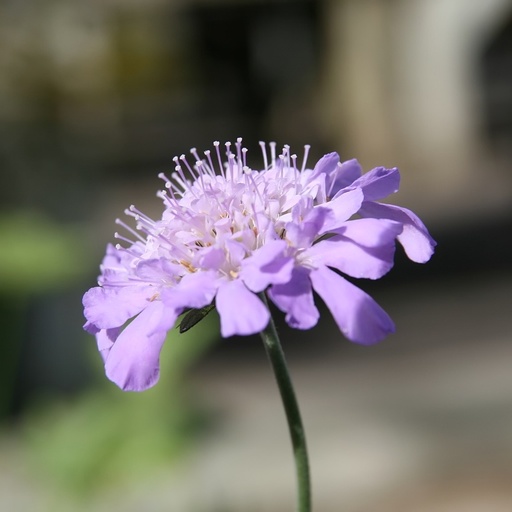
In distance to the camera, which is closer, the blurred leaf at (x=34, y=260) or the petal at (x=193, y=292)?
the petal at (x=193, y=292)

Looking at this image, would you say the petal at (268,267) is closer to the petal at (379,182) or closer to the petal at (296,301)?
the petal at (296,301)

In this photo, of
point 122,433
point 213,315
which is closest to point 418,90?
point 213,315

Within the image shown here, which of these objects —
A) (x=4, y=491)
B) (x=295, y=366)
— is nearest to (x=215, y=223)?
(x=4, y=491)

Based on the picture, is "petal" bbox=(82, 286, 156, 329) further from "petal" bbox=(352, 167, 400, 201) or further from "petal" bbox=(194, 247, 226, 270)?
"petal" bbox=(352, 167, 400, 201)

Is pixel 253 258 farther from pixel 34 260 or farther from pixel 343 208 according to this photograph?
pixel 34 260

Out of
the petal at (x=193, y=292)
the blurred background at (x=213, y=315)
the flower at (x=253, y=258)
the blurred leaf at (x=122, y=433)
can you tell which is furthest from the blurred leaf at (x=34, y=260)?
the petal at (x=193, y=292)

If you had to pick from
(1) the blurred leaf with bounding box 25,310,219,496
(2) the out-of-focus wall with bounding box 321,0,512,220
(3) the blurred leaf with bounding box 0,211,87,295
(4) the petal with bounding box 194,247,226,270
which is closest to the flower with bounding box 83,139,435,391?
(4) the petal with bounding box 194,247,226,270
